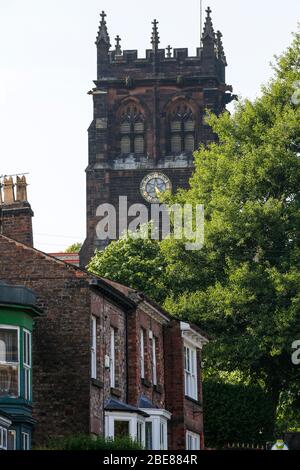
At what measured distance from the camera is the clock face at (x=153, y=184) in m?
116

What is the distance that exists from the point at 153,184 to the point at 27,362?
7070cm

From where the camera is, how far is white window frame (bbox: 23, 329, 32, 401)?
45.8 metres

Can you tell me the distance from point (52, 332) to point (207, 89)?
71.9 metres

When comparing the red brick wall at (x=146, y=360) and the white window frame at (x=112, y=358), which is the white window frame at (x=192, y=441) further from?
the white window frame at (x=112, y=358)

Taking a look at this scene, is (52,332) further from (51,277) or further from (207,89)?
(207,89)

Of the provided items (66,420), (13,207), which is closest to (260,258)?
(13,207)

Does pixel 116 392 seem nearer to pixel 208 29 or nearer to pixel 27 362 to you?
pixel 27 362

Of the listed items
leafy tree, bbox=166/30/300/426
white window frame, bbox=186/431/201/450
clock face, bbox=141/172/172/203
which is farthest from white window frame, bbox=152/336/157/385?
clock face, bbox=141/172/172/203

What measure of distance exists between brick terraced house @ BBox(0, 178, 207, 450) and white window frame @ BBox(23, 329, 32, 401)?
122cm

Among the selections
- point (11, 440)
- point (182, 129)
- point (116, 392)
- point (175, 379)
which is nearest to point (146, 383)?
point (116, 392)

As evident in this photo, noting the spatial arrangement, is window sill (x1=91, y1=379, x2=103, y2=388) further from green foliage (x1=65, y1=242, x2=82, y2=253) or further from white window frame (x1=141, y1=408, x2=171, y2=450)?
green foliage (x1=65, y1=242, x2=82, y2=253)

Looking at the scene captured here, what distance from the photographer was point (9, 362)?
45094mm

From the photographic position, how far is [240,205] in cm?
7225

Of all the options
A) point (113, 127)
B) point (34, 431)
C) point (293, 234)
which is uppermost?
point (113, 127)
